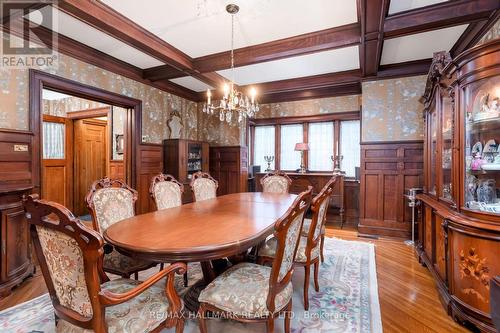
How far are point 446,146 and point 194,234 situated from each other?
2462 mm

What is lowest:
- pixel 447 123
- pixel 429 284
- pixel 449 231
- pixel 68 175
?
pixel 429 284

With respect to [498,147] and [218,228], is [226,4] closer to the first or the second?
[218,228]

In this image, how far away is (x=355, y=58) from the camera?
363cm

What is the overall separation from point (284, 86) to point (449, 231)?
3.51 metres

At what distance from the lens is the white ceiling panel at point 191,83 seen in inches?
182

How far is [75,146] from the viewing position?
5.39 m

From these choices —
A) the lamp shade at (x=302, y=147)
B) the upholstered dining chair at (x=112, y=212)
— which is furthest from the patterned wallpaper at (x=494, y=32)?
the upholstered dining chair at (x=112, y=212)

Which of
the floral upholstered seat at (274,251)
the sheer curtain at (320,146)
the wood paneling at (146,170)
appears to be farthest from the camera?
the sheer curtain at (320,146)

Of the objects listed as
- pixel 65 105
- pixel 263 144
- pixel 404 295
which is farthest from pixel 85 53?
pixel 404 295

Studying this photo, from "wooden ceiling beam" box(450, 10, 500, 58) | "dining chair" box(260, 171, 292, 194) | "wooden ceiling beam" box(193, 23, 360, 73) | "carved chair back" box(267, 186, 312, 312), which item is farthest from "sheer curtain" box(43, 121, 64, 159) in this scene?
"wooden ceiling beam" box(450, 10, 500, 58)

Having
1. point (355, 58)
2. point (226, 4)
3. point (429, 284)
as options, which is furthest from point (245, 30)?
point (429, 284)

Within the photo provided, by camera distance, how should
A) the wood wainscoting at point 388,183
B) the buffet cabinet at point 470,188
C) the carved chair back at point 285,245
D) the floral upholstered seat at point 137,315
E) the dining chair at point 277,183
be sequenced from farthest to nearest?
the wood wainscoting at point 388,183 → the dining chair at point 277,183 → the buffet cabinet at point 470,188 → the carved chair back at point 285,245 → the floral upholstered seat at point 137,315

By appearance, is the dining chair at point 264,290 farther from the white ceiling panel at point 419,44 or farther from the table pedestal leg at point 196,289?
the white ceiling panel at point 419,44

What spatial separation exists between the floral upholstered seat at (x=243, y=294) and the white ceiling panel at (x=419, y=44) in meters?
3.18
